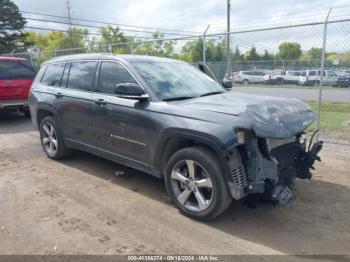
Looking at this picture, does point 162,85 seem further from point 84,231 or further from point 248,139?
point 84,231

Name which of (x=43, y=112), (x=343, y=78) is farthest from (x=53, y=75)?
(x=343, y=78)

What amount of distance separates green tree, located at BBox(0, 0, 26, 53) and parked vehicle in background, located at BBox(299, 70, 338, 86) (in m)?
48.2

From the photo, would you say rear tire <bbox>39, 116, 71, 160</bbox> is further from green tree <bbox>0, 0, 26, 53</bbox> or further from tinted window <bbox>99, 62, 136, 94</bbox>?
green tree <bbox>0, 0, 26, 53</bbox>

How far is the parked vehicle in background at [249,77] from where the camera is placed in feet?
36.8

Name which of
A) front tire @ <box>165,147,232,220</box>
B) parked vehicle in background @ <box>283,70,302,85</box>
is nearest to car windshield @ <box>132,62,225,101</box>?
front tire @ <box>165,147,232,220</box>

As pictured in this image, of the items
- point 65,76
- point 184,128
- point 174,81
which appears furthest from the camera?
point 65,76

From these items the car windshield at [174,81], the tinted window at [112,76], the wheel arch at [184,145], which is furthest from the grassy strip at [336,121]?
the tinted window at [112,76]

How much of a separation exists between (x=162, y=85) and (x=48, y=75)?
2856 mm

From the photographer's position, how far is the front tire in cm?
368

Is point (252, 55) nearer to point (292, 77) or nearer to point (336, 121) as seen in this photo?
point (292, 77)

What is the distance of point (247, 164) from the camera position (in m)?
3.63

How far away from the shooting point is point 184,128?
3859 mm

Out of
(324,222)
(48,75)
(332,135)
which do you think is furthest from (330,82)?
(48,75)

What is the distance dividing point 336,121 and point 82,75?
714 centimetres
